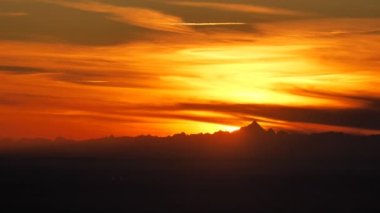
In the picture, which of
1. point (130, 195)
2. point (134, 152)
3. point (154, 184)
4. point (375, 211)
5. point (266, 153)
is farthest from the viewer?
point (134, 152)

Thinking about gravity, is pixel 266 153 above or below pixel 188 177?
above

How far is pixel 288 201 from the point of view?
206 feet

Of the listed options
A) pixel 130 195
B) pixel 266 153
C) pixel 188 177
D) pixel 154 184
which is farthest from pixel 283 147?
pixel 130 195

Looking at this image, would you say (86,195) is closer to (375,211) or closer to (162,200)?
(162,200)

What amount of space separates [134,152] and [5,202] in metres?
136

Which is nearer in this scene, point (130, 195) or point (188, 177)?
point (130, 195)

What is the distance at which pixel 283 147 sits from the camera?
200m

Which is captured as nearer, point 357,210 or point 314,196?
point 357,210

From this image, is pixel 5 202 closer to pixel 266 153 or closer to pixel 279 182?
pixel 279 182

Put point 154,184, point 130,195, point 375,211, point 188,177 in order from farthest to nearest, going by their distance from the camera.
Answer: point 188,177 < point 154,184 < point 130,195 < point 375,211

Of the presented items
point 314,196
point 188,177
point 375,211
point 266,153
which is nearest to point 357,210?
point 375,211

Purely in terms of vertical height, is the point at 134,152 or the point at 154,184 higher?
the point at 134,152

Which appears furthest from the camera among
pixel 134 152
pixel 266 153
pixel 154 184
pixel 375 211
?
pixel 134 152

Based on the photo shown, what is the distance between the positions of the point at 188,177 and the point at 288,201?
99.3 ft
